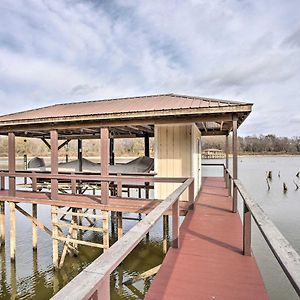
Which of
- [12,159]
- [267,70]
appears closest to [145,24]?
[12,159]

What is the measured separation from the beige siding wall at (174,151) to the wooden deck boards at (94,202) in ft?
3.79

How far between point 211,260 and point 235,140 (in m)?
3.55

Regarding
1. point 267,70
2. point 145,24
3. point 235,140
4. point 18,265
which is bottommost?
point 18,265

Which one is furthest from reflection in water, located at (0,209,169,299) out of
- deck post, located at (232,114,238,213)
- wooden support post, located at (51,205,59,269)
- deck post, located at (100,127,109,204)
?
deck post, located at (232,114,238,213)

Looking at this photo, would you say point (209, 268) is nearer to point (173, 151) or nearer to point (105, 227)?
point (105, 227)

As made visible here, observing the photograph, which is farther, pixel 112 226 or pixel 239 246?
pixel 112 226

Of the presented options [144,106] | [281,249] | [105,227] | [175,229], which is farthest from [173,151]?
[281,249]

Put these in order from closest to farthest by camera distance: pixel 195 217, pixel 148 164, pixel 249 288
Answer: pixel 249 288
pixel 195 217
pixel 148 164

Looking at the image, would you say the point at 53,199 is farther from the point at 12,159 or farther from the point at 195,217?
the point at 195,217

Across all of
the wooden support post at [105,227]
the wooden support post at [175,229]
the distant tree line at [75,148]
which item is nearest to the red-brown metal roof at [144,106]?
the wooden support post at [105,227]

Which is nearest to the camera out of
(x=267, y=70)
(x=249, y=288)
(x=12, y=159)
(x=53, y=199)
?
(x=249, y=288)

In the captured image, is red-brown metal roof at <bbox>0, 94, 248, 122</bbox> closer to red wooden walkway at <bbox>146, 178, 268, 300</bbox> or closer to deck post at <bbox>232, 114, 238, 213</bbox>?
deck post at <bbox>232, 114, 238, 213</bbox>

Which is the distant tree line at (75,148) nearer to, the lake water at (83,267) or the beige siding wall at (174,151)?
the lake water at (83,267)

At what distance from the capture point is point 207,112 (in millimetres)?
6195
